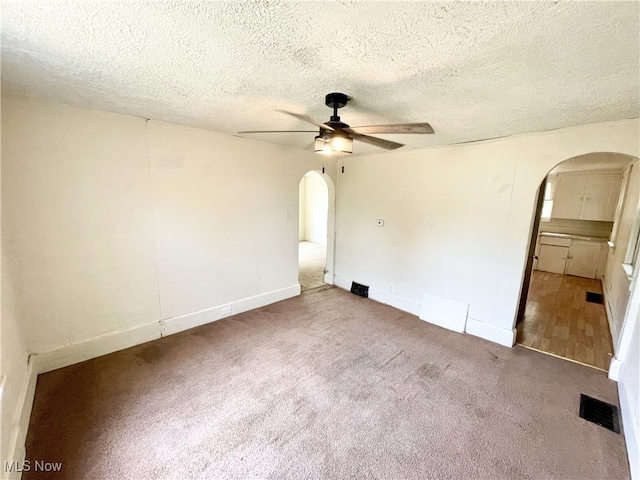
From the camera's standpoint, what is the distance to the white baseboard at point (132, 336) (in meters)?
2.31

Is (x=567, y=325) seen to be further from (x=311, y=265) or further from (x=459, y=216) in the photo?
(x=311, y=265)

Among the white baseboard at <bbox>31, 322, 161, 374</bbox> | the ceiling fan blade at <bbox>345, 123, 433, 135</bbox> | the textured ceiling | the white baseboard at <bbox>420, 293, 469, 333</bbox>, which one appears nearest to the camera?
A: the textured ceiling

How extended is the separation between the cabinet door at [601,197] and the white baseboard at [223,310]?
612 cm

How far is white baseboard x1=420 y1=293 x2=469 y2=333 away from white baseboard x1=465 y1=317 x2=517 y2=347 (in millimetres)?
83

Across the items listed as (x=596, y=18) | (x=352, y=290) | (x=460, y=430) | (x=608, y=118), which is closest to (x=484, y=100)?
(x=596, y=18)

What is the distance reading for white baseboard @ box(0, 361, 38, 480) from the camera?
1.38m

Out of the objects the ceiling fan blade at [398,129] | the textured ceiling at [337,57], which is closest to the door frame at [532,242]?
the textured ceiling at [337,57]

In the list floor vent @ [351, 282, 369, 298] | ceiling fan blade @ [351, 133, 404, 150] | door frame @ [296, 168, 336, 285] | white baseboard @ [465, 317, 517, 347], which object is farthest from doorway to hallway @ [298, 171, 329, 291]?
ceiling fan blade @ [351, 133, 404, 150]

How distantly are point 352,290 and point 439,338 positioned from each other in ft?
5.29

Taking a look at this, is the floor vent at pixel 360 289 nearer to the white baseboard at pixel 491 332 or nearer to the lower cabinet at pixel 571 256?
the white baseboard at pixel 491 332

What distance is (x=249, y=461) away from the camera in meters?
1.57

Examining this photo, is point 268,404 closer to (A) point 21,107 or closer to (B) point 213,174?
(B) point 213,174

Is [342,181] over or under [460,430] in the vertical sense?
over

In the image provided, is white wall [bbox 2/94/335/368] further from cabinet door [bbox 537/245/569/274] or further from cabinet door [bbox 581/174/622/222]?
cabinet door [bbox 581/174/622/222]
